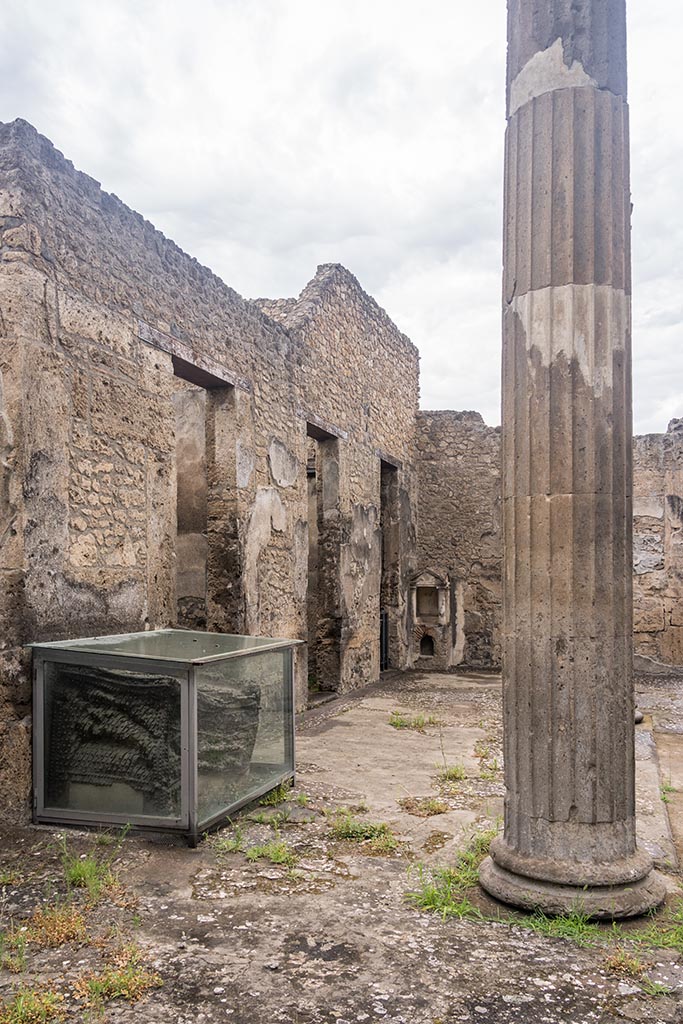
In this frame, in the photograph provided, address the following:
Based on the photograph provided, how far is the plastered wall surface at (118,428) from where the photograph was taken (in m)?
4.14

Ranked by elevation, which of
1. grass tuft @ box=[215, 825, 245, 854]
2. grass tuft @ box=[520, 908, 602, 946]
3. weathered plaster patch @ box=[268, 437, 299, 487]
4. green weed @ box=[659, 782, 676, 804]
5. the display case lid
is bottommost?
green weed @ box=[659, 782, 676, 804]

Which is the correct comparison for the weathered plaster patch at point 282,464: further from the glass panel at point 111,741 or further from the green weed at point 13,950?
the green weed at point 13,950

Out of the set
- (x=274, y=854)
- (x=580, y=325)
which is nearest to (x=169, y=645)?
(x=274, y=854)

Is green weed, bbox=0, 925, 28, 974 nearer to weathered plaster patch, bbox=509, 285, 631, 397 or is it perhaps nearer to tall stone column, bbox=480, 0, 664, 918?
tall stone column, bbox=480, 0, 664, 918

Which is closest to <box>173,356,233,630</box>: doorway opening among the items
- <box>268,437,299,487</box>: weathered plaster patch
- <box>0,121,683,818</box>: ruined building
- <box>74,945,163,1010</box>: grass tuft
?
<box>0,121,683,818</box>: ruined building

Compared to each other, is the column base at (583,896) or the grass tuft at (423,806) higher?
the column base at (583,896)

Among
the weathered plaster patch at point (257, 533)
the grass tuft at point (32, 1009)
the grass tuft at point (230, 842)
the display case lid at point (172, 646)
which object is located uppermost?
the weathered plaster patch at point (257, 533)

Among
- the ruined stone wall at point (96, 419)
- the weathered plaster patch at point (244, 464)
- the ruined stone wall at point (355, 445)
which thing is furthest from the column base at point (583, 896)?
the ruined stone wall at point (355, 445)

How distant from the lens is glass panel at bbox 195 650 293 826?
399 cm

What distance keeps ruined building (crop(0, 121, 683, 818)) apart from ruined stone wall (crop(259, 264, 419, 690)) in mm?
34

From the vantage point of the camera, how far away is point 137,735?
3912 millimetres

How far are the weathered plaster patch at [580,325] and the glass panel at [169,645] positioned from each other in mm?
2173

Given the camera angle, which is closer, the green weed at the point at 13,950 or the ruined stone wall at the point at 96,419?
the green weed at the point at 13,950

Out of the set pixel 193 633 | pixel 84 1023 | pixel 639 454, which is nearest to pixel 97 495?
pixel 193 633
